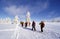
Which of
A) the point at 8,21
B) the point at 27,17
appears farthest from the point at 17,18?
the point at 8,21

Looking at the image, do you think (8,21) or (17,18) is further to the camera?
(8,21)

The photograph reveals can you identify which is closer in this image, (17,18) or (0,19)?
(17,18)

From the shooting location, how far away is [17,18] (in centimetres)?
8069

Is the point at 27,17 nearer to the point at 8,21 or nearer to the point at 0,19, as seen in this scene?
the point at 8,21

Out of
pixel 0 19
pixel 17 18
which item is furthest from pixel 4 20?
pixel 17 18

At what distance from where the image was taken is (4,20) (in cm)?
12675

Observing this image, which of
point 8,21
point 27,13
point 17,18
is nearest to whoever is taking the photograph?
point 27,13

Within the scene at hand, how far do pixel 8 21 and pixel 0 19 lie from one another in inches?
492

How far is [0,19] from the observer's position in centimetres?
12769

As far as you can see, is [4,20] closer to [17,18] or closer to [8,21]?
[8,21]

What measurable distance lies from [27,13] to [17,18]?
27334 mm

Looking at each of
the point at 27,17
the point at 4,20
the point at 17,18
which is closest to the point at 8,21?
the point at 4,20

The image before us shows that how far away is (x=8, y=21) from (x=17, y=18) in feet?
142

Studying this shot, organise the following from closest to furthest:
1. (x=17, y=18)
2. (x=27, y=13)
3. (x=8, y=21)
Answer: (x=27, y=13), (x=17, y=18), (x=8, y=21)
